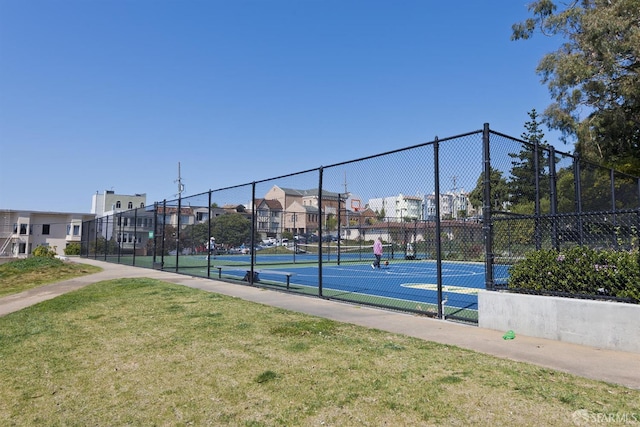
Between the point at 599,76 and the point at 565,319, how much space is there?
754 inches

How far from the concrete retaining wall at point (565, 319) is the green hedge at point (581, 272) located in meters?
0.31

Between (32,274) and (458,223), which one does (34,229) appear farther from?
(458,223)

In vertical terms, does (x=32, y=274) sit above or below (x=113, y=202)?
below

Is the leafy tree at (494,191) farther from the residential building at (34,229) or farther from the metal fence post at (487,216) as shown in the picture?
the residential building at (34,229)

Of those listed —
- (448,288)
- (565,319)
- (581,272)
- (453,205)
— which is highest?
(453,205)

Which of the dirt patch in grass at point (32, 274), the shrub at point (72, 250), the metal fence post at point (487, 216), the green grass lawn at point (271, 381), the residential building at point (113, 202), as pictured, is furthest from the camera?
the residential building at point (113, 202)

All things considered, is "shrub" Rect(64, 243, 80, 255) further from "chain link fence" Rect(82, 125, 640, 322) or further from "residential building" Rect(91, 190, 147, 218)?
"residential building" Rect(91, 190, 147, 218)

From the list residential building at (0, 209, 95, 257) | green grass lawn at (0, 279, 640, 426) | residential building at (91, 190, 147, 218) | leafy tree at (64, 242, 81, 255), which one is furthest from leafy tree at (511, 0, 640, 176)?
residential building at (91, 190, 147, 218)

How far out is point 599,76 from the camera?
805 inches

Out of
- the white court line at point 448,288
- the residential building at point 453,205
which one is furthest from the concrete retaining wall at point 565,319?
the white court line at point 448,288

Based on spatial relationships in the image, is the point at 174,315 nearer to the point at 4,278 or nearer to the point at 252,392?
the point at 252,392

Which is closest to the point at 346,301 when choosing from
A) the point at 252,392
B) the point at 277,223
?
the point at 252,392

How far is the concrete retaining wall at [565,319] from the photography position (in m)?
5.38

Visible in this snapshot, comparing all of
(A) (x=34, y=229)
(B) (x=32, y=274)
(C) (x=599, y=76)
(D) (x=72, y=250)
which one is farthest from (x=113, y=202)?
(C) (x=599, y=76)
